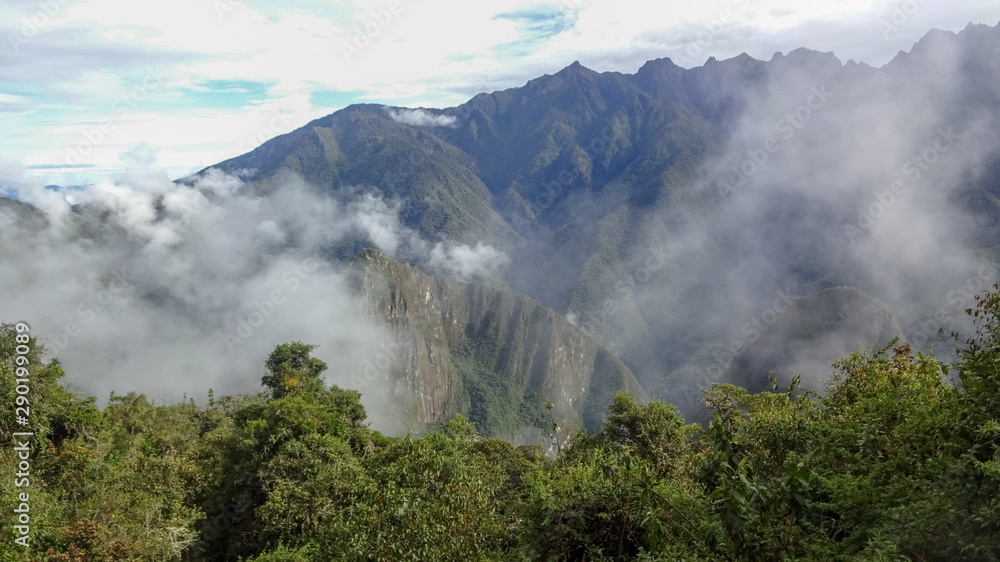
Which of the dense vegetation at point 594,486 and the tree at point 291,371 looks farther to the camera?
the tree at point 291,371

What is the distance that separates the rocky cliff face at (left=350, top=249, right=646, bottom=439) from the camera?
171375 mm

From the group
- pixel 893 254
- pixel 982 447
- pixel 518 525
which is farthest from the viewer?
pixel 893 254

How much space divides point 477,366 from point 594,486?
598ft

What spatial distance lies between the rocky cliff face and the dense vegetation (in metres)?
138

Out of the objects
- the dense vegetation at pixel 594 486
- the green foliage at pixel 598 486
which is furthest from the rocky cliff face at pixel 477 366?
the green foliage at pixel 598 486

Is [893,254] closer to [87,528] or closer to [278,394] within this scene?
[278,394]

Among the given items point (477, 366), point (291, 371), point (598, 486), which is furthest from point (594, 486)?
point (477, 366)

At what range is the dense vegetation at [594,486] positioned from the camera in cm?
798

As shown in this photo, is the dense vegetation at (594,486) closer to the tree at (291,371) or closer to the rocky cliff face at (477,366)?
the tree at (291,371)

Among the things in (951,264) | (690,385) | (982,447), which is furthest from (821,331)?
(982,447)

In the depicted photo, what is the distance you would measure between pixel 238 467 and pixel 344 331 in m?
144

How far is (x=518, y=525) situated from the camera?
1469 cm

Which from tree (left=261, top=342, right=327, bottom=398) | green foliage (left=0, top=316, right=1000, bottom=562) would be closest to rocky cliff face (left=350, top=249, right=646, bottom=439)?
tree (left=261, top=342, right=327, bottom=398)

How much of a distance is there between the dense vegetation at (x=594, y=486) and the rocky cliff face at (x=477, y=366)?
138 m
